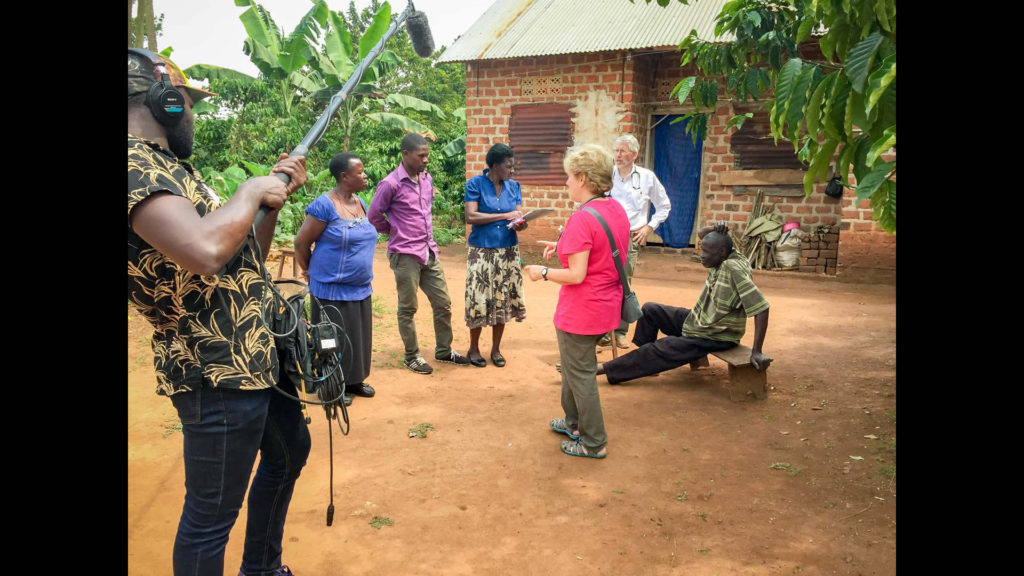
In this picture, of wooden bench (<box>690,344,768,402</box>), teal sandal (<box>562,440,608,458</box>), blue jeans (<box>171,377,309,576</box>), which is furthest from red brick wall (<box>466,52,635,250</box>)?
blue jeans (<box>171,377,309,576</box>)

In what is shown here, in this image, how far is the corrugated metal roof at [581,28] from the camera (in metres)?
10.3

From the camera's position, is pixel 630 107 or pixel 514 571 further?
pixel 630 107

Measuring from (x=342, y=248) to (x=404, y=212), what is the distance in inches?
34.1

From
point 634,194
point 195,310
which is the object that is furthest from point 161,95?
point 634,194

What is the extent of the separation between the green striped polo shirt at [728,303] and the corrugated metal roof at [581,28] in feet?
18.8

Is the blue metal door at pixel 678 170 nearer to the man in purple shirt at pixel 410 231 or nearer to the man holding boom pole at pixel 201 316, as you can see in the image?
the man in purple shirt at pixel 410 231

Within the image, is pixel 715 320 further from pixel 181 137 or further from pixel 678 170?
pixel 678 170

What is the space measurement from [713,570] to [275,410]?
186cm

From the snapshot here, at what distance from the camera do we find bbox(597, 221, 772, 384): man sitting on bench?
16.1 ft

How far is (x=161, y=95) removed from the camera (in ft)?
6.59

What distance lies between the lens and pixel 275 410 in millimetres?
2406

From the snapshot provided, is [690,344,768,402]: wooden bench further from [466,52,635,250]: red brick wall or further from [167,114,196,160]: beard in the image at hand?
[466,52,635,250]: red brick wall
